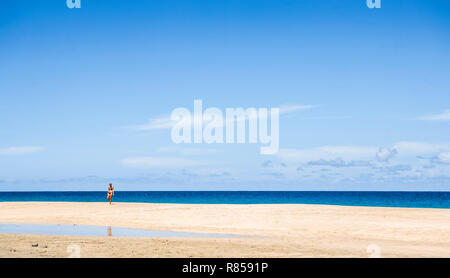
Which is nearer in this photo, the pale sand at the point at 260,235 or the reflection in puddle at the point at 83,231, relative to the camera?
the pale sand at the point at 260,235

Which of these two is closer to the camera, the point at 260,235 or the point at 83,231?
the point at 260,235

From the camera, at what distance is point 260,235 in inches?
840

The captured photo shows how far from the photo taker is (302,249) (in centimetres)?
Result: 1603

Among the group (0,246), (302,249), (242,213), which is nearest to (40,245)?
(0,246)

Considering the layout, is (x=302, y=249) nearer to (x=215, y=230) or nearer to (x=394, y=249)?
(x=394, y=249)

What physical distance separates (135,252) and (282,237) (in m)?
7.67

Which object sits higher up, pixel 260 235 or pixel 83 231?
pixel 83 231

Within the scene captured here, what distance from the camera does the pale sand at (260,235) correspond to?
1509 centimetres

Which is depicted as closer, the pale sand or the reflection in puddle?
the pale sand

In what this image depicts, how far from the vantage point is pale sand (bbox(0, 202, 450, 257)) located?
15.1 meters
